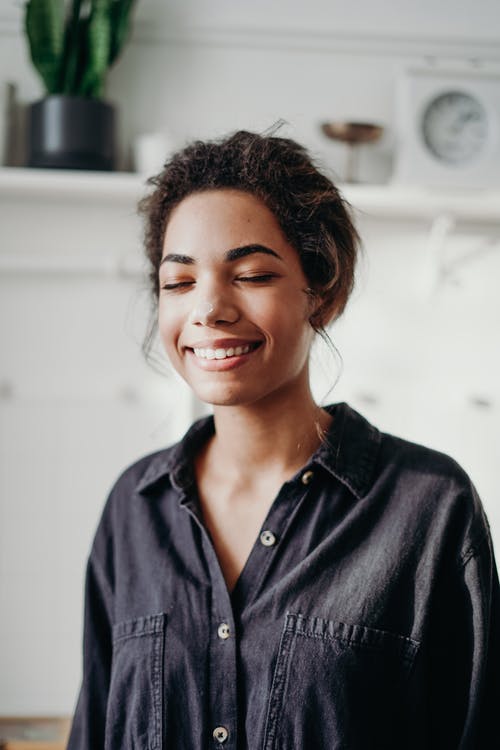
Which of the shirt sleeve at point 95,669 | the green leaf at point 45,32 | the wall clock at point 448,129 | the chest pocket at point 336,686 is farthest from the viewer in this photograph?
the wall clock at point 448,129

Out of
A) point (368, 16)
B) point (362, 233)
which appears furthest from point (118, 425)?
point (368, 16)

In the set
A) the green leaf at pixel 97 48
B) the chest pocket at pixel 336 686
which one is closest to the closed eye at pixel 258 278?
the chest pocket at pixel 336 686

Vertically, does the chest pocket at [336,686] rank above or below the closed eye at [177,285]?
below

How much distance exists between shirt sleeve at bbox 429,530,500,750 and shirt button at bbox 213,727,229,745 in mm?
245

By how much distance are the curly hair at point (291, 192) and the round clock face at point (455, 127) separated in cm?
92

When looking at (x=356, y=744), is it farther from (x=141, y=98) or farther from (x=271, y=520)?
(x=141, y=98)

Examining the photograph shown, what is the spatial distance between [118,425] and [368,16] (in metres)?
1.15

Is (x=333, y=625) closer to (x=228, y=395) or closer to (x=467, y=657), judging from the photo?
(x=467, y=657)

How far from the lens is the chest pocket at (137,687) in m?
0.96

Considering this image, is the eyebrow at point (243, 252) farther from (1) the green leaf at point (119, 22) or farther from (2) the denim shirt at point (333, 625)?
(1) the green leaf at point (119, 22)

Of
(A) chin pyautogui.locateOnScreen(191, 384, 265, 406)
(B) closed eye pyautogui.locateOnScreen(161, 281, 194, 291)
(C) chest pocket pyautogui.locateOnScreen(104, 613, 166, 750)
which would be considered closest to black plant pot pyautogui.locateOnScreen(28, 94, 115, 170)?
(B) closed eye pyautogui.locateOnScreen(161, 281, 194, 291)

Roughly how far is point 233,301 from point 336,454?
0.23m

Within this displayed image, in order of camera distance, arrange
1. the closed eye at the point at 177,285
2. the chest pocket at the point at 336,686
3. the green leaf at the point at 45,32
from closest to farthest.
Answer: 1. the chest pocket at the point at 336,686
2. the closed eye at the point at 177,285
3. the green leaf at the point at 45,32

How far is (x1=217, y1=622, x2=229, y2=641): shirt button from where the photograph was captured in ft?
3.07
